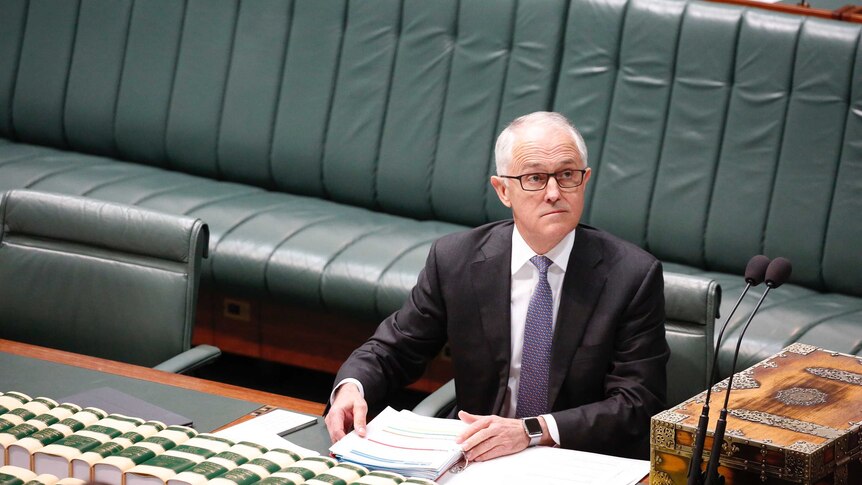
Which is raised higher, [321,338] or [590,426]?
[590,426]

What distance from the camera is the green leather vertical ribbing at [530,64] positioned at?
173 inches

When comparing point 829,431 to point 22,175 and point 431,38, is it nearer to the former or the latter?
point 431,38

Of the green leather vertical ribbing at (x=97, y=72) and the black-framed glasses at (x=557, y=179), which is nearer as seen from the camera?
the black-framed glasses at (x=557, y=179)

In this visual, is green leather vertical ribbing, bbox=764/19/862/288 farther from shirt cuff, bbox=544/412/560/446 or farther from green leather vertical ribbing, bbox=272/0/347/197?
shirt cuff, bbox=544/412/560/446

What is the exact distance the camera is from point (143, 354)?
2.97 m

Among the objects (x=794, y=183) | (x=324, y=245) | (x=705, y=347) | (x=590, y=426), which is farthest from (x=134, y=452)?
(x=794, y=183)

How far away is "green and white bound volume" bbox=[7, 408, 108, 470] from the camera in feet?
6.14

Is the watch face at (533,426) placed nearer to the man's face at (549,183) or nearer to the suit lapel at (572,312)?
the suit lapel at (572,312)

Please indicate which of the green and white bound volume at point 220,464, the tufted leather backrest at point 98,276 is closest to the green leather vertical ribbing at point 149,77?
the tufted leather backrest at point 98,276

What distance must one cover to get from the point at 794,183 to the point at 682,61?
565 mm

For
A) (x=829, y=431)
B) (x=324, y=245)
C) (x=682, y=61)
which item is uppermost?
(x=682, y=61)

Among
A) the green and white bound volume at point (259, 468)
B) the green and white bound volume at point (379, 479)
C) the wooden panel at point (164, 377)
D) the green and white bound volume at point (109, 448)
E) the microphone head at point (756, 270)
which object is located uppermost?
the microphone head at point (756, 270)

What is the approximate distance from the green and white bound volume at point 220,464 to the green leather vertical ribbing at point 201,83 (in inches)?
125

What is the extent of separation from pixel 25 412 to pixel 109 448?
0.24 meters
